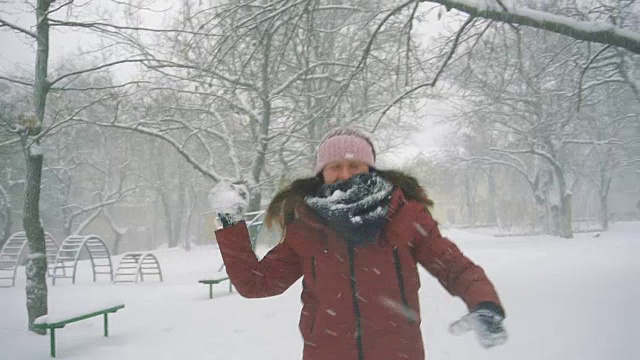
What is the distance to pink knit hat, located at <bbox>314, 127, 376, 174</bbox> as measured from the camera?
2.23m

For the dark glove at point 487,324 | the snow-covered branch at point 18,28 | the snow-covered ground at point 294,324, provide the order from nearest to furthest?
the dark glove at point 487,324, the snow-covered ground at point 294,324, the snow-covered branch at point 18,28

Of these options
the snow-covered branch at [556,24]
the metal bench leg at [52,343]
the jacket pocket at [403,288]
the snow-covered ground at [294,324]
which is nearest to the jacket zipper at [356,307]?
the jacket pocket at [403,288]

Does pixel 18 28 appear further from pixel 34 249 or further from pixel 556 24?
pixel 556 24


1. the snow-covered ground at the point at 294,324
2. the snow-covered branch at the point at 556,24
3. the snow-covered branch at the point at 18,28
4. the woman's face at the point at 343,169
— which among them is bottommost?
the snow-covered ground at the point at 294,324

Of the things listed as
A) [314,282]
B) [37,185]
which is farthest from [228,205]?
[37,185]

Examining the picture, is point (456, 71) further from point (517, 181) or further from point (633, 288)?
point (517, 181)

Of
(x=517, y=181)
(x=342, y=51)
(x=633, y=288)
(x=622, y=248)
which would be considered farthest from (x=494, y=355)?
(x=517, y=181)

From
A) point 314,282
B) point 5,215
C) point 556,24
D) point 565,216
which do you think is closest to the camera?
point 314,282

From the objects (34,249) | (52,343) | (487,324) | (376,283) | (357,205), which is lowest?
(52,343)

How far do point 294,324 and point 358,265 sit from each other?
497 centimetres

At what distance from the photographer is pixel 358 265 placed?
2020mm

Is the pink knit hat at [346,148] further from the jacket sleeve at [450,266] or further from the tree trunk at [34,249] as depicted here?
the tree trunk at [34,249]

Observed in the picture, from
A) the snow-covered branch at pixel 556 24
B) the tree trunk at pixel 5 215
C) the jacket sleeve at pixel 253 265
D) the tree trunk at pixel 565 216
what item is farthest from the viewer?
the tree trunk at pixel 565 216

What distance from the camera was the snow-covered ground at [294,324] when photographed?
545 cm
